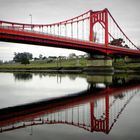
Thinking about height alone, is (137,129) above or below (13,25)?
below

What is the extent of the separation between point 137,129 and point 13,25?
35.5 meters

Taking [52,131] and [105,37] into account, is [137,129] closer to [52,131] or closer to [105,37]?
[52,131]

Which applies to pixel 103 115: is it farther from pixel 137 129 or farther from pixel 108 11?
pixel 108 11

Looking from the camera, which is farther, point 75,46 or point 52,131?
point 75,46

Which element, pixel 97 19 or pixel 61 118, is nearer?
pixel 61 118

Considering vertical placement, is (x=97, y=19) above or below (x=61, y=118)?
above

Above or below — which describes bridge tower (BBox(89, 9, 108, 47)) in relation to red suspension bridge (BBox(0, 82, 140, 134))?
above

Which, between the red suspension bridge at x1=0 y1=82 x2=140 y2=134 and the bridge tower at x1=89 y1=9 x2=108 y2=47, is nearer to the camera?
the red suspension bridge at x1=0 y1=82 x2=140 y2=134

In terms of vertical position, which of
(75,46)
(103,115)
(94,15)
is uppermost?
(94,15)

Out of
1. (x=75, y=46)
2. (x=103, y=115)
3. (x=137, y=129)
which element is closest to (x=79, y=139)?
(x=137, y=129)

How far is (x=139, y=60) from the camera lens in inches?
4569

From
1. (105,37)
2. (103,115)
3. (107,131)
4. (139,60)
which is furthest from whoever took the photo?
(139,60)

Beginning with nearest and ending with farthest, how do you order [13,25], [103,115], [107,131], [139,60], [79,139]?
[79,139], [107,131], [103,115], [13,25], [139,60]

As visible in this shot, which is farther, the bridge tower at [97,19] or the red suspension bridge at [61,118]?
the bridge tower at [97,19]
